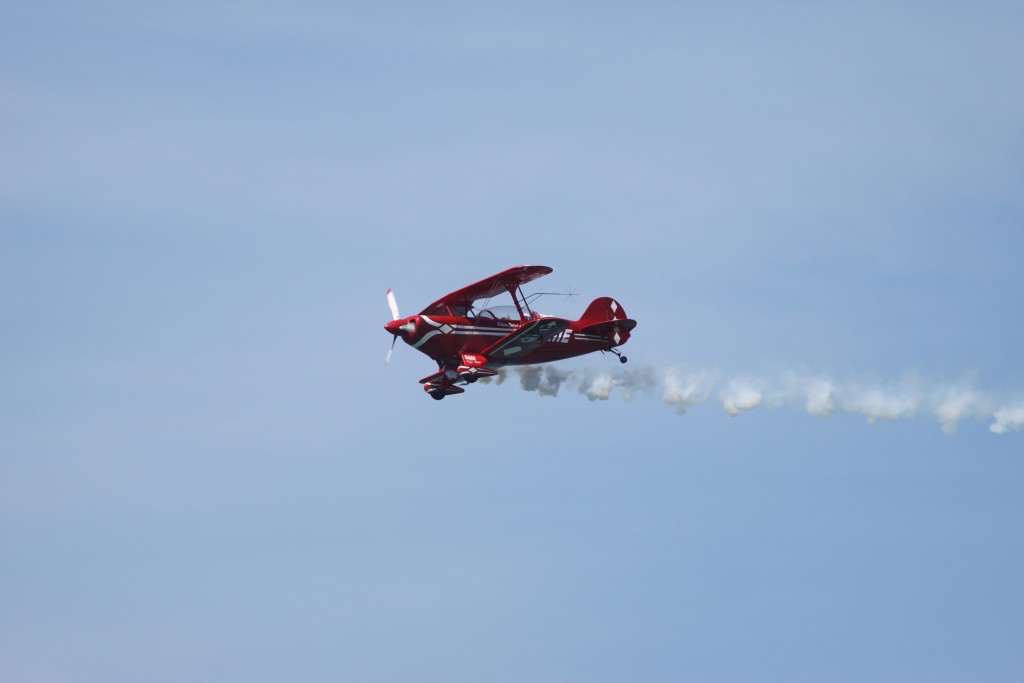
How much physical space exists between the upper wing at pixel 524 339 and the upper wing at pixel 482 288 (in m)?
1.51

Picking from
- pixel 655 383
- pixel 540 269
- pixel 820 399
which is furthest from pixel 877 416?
pixel 540 269

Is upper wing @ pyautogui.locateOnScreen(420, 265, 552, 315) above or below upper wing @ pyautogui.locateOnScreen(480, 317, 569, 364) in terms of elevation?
above

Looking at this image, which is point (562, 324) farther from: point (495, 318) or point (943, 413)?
point (943, 413)

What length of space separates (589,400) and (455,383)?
18.1ft

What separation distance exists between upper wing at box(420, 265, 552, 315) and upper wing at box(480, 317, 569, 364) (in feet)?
4.95

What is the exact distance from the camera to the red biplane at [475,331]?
7044cm

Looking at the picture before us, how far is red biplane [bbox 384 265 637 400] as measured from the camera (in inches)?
2773

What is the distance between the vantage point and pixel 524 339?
7112cm

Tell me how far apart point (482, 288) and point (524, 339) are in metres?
2.06

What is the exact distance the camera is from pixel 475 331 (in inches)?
2803

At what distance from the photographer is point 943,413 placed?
74.2 metres

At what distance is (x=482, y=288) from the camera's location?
7131 centimetres

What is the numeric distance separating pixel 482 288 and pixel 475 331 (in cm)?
136

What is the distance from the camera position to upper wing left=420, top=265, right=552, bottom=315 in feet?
233
